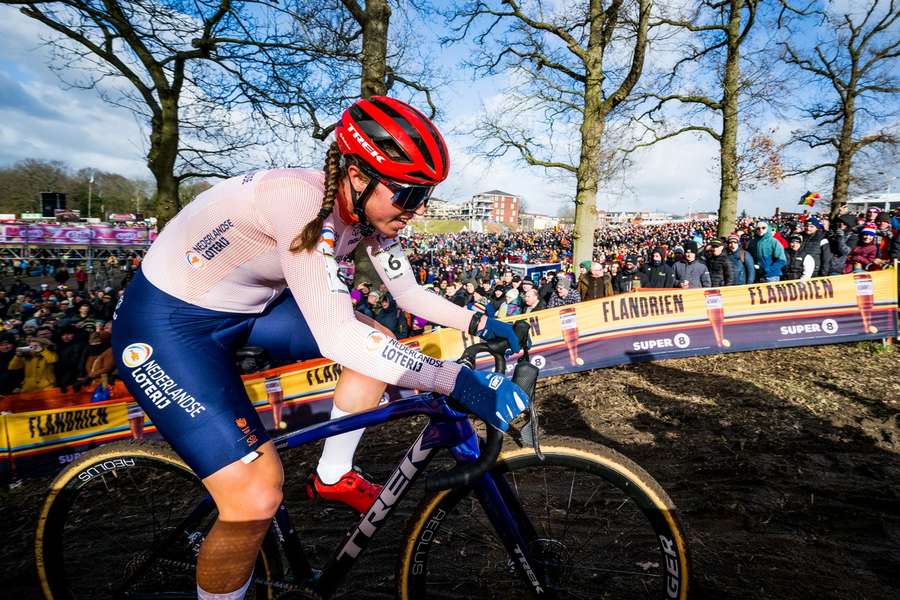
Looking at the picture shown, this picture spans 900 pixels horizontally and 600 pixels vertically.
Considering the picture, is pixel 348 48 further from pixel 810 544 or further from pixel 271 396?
pixel 810 544

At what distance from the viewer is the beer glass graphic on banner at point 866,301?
28.0 feet

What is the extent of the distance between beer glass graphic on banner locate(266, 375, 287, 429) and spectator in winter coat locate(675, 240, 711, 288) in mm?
9130

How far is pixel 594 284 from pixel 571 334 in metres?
3.81

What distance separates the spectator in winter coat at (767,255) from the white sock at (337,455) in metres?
11.7

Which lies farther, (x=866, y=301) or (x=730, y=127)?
(x=730, y=127)

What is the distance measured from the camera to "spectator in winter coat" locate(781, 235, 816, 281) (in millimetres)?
10453

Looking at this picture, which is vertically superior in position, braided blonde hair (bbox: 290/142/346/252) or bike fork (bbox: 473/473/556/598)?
braided blonde hair (bbox: 290/142/346/252)

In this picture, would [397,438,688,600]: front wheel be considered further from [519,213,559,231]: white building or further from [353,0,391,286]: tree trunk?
[519,213,559,231]: white building

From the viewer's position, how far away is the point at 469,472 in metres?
1.78

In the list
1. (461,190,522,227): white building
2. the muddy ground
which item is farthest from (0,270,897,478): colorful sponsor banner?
(461,190,522,227): white building

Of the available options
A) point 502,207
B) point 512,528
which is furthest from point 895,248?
point 502,207

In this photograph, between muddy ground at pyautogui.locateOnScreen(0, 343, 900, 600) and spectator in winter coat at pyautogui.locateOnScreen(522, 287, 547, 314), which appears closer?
muddy ground at pyautogui.locateOnScreen(0, 343, 900, 600)

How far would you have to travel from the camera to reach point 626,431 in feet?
17.1

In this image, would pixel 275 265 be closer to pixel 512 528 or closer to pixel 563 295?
pixel 512 528
